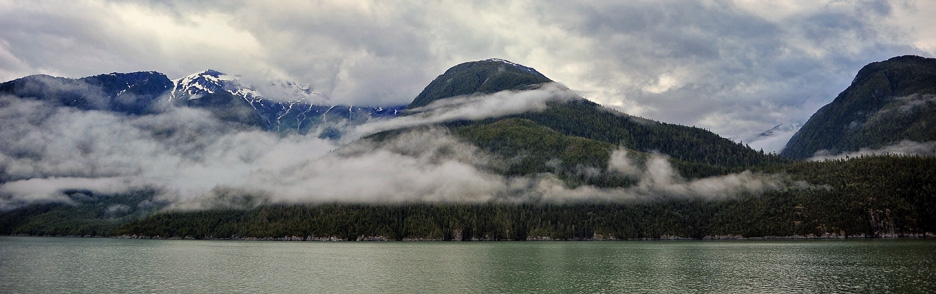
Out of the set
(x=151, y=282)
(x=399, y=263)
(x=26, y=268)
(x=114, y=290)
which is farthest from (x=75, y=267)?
(x=399, y=263)

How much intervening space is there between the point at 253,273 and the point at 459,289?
134ft

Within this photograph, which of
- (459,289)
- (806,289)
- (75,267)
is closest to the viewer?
(806,289)

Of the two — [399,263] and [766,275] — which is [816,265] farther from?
[399,263]

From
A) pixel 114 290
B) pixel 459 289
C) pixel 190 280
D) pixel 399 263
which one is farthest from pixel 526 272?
pixel 114 290

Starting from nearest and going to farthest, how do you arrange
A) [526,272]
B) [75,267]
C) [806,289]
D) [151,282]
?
[806,289] < [151,282] < [526,272] < [75,267]

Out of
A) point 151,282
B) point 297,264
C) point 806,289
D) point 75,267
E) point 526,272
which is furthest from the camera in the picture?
point 297,264

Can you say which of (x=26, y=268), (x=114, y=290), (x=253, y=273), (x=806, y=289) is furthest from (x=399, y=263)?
(x=806, y=289)

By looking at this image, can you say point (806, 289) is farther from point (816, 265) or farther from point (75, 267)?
point (75, 267)

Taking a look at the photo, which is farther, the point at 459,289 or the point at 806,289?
the point at 459,289

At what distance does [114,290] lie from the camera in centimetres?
6631

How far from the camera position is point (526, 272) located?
88.0 metres

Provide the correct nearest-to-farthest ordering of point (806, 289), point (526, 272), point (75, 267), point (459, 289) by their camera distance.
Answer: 1. point (806, 289)
2. point (459, 289)
3. point (526, 272)
4. point (75, 267)

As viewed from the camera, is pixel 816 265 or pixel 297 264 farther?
pixel 297 264

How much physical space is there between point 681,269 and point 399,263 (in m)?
55.0
